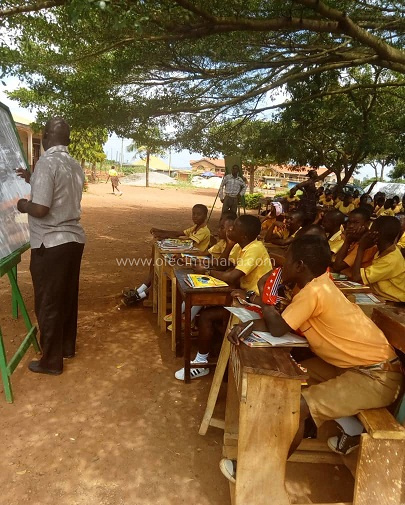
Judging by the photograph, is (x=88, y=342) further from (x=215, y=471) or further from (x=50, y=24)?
(x=50, y=24)

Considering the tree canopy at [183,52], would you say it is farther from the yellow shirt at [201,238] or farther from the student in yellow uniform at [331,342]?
the student in yellow uniform at [331,342]

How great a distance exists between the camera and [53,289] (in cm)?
338

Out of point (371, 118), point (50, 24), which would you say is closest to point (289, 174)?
point (371, 118)

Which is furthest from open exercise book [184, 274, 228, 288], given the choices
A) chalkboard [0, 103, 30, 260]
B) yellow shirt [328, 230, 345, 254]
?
yellow shirt [328, 230, 345, 254]

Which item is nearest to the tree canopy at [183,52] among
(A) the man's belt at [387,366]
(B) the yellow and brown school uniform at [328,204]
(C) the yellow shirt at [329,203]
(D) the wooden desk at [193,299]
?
(D) the wooden desk at [193,299]

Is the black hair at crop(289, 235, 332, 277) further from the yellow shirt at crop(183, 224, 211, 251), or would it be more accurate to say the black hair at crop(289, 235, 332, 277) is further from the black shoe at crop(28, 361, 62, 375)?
the yellow shirt at crop(183, 224, 211, 251)

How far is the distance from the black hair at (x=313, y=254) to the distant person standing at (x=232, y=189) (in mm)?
10225

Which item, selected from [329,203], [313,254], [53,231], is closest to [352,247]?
[313,254]

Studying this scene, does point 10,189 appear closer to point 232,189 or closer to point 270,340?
point 270,340

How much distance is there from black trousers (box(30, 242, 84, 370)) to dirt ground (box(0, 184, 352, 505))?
0.85 ft

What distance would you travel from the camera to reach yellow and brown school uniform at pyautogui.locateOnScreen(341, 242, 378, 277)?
4.24m

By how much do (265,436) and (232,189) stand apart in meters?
11.0

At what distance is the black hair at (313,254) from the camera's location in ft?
7.72

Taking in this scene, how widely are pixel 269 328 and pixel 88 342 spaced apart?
2.48 metres
